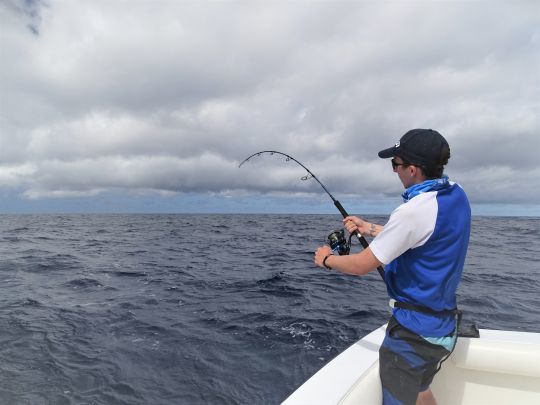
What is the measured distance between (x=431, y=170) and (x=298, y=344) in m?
4.42

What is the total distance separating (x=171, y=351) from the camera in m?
5.68

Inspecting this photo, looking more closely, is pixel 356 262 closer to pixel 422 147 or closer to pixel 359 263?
pixel 359 263

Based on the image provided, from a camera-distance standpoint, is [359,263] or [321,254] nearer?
[359,263]

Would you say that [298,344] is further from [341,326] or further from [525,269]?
[525,269]

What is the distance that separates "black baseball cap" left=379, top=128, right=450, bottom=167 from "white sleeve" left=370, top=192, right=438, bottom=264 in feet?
0.97

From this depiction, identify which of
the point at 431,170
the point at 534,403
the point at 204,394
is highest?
the point at 431,170

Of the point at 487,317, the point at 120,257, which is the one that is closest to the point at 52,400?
the point at 487,317

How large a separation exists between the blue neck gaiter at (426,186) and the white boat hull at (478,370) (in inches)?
56.3

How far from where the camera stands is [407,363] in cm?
241

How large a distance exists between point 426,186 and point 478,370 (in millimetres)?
1979

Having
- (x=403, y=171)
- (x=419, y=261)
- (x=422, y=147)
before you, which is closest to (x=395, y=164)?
(x=403, y=171)

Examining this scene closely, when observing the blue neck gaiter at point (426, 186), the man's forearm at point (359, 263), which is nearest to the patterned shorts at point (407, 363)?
the man's forearm at point (359, 263)

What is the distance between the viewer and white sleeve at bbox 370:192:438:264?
84.7 inches

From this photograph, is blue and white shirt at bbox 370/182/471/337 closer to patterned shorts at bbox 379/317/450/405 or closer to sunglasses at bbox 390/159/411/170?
patterned shorts at bbox 379/317/450/405
